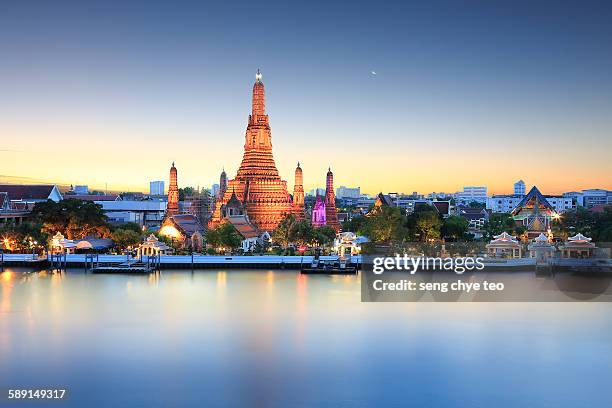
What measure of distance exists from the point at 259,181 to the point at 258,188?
551 millimetres

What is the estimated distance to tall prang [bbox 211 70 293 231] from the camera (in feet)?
123

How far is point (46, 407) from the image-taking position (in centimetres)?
1163

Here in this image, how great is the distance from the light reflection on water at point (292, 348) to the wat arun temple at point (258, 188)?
13.6 m

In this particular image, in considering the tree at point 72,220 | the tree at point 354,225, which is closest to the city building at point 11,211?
the tree at point 72,220

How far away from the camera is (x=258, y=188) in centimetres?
3853

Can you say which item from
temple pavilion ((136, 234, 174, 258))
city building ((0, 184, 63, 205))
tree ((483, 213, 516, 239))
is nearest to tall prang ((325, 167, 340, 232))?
tree ((483, 213, 516, 239))

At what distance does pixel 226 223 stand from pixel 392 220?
863 cm

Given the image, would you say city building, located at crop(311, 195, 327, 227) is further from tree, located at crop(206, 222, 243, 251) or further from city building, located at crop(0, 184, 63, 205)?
city building, located at crop(0, 184, 63, 205)

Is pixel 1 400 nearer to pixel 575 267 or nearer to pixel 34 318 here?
pixel 34 318

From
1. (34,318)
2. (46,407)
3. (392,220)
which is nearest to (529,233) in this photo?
(392,220)

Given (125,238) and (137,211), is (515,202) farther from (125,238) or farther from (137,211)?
(125,238)

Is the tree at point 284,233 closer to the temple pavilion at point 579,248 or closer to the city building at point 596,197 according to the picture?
the temple pavilion at point 579,248

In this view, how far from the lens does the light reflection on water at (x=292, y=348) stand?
41.8ft

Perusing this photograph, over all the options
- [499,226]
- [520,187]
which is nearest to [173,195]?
[499,226]
